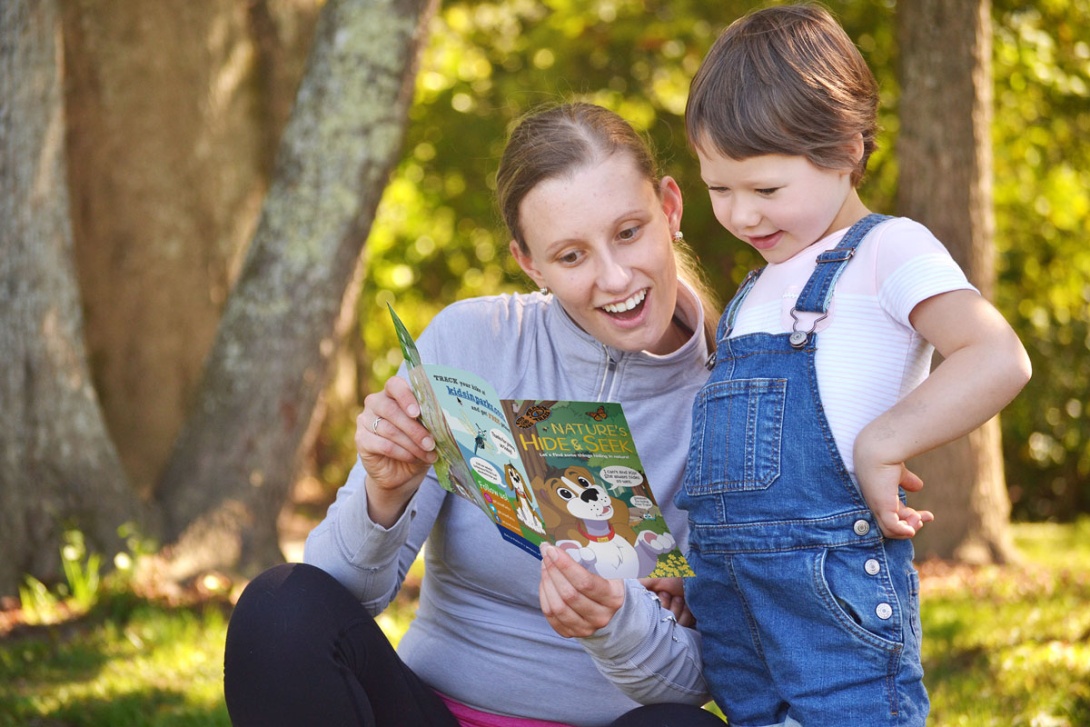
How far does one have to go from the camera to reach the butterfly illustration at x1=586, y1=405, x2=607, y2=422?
73.0 inches

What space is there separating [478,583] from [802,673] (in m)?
0.73

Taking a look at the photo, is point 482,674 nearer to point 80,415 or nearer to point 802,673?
point 802,673

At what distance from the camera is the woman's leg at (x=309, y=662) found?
2061mm

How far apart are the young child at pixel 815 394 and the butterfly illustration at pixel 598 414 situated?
272 mm

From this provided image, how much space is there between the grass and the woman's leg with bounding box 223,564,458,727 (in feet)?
3.50

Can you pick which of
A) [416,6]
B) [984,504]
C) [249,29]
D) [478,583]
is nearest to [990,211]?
[984,504]

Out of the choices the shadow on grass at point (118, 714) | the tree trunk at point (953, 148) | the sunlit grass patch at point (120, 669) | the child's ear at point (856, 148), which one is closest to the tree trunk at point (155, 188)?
the sunlit grass patch at point (120, 669)

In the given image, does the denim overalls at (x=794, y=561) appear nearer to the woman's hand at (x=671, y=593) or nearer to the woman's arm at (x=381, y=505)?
the woman's hand at (x=671, y=593)

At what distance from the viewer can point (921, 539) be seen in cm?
611

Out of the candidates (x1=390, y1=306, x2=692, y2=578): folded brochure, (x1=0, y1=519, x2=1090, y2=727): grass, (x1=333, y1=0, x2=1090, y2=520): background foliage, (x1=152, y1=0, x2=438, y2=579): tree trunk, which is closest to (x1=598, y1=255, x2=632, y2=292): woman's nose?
(x1=390, y1=306, x2=692, y2=578): folded brochure

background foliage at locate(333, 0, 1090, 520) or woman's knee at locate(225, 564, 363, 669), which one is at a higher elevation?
woman's knee at locate(225, 564, 363, 669)

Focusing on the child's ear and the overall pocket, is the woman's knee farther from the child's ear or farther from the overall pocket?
the child's ear

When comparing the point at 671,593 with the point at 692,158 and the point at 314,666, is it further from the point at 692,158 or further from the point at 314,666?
the point at 692,158

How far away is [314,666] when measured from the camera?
2.06 meters
